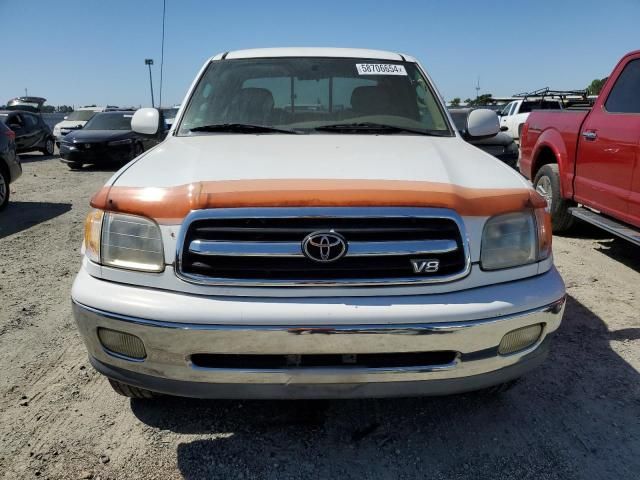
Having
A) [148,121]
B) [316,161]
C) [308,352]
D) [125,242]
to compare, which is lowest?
[308,352]

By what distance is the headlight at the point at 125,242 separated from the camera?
1992 millimetres

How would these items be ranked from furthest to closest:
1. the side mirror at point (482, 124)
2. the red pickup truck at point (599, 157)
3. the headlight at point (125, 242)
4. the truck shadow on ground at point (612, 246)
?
the truck shadow on ground at point (612, 246)
the red pickup truck at point (599, 157)
the side mirror at point (482, 124)
the headlight at point (125, 242)

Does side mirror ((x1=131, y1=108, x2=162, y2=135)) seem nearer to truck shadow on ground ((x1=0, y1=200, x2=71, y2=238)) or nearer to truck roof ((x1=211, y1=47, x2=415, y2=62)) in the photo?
truck roof ((x1=211, y1=47, x2=415, y2=62))

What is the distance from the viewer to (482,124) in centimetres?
345

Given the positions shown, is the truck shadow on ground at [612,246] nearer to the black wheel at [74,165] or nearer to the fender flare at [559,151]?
the fender flare at [559,151]

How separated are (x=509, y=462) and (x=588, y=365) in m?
1.12

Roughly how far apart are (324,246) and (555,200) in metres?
4.52

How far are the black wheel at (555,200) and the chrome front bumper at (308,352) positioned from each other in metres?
3.96

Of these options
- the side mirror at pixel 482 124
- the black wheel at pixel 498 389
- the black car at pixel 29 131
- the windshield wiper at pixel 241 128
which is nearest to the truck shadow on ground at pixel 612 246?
the side mirror at pixel 482 124

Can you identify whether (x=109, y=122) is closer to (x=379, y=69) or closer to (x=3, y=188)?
(x=3, y=188)

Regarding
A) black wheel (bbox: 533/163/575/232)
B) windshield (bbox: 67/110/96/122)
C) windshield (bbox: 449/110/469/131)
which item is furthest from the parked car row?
black wheel (bbox: 533/163/575/232)

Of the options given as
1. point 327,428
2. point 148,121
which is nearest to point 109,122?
point 148,121

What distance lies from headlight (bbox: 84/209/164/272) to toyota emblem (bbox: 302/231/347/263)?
566 mm

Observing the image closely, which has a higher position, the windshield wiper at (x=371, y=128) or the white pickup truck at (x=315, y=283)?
the windshield wiper at (x=371, y=128)
